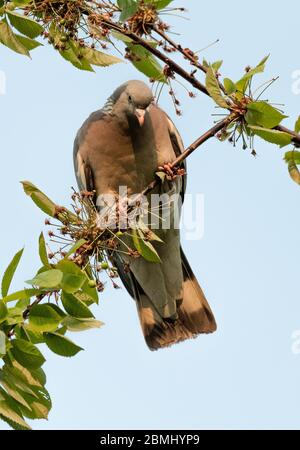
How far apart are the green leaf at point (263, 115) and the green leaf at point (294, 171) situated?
0.98 ft

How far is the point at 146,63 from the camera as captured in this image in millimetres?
4402

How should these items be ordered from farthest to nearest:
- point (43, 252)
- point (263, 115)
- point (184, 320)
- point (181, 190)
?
point (184, 320) < point (181, 190) < point (43, 252) < point (263, 115)

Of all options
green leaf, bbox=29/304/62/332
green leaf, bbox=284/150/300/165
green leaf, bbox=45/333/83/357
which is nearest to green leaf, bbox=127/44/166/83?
green leaf, bbox=284/150/300/165

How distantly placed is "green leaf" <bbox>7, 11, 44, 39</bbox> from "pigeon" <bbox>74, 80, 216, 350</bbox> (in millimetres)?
2522

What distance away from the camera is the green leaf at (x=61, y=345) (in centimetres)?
375

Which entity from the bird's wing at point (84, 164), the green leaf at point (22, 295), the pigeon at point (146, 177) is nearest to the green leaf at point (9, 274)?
the green leaf at point (22, 295)

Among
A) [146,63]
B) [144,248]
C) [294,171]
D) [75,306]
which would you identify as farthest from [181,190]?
[75,306]

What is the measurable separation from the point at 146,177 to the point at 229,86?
293cm

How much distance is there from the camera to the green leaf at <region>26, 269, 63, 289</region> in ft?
11.8

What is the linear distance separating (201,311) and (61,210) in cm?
374

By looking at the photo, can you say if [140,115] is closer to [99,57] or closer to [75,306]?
[99,57]

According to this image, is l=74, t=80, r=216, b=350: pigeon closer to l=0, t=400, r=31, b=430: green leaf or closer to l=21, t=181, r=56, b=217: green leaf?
l=21, t=181, r=56, b=217: green leaf

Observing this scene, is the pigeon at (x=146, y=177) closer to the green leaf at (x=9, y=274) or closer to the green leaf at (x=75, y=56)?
the green leaf at (x=75, y=56)

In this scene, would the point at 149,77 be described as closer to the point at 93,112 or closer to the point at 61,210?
the point at 61,210
